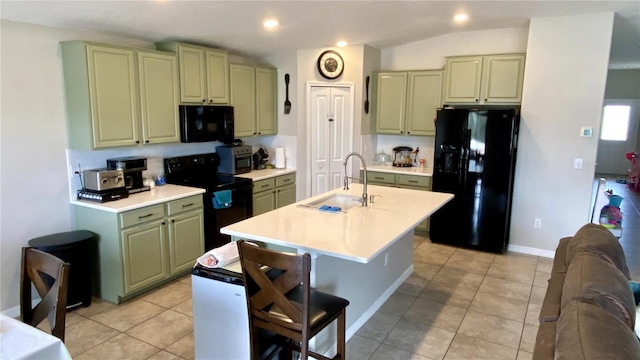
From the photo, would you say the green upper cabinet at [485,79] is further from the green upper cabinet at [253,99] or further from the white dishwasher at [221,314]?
the white dishwasher at [221,314]

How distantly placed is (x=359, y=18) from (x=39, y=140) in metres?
3.02

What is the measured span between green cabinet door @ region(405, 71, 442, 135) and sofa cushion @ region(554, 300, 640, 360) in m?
3.98

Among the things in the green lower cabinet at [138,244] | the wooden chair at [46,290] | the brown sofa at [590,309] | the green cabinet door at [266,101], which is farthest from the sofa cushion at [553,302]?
the green cabinet door at [266,101]

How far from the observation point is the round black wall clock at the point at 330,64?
5.34 metres

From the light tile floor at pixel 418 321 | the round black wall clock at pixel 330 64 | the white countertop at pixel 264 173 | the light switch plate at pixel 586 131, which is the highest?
the round black wall clock at pixel 330 64

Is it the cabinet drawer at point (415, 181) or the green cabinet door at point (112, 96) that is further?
the cabinet drawer at point (415, 181)

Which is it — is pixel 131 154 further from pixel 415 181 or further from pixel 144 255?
pixel 415 181

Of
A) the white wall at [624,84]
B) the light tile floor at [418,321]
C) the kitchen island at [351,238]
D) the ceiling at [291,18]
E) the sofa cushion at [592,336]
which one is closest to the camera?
the sofa cushion at [592,336]

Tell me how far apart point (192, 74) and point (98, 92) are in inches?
41.5

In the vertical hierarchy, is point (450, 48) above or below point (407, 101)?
above

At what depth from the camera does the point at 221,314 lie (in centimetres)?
232

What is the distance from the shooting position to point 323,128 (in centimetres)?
555

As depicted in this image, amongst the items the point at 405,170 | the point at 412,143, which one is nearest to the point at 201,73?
the point at 405,170

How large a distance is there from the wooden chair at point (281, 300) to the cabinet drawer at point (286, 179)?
10.4ft
